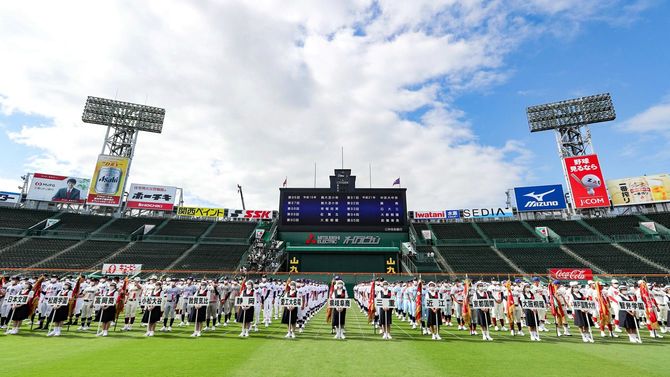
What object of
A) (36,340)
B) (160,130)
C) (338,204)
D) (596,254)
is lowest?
(36,340)

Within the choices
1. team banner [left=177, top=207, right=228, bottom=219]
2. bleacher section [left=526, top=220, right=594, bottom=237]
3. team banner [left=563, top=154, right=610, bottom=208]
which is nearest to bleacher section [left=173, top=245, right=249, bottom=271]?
team banner [left=177, top=207, right=228, bottom=219]

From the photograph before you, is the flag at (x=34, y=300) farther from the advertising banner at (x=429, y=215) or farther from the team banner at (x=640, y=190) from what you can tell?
the team banner at (x=640, y=190)

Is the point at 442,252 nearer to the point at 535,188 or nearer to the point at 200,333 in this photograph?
the point at 535,188

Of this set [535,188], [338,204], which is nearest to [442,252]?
[338,204]

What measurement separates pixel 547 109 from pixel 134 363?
191ft

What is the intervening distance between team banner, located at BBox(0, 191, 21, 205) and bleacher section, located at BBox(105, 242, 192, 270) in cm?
2142

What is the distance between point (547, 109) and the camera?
49.8m

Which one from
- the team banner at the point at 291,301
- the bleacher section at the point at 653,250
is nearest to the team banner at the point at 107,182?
the team banner at the point at 291,301

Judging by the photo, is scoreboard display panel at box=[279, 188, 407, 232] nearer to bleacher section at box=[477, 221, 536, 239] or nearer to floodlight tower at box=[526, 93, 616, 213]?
bleacher section at box=[477, 221, 536, 239]

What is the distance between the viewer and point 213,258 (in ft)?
128

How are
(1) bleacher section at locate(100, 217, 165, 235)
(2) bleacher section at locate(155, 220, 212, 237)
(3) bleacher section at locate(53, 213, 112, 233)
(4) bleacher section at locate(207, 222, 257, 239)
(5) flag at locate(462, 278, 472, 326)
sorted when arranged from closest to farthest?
(5) flag at locate(462, 278, 472, 326) < (3) bleacher section at locate(53, 213, 112, 233) < (1) bleacher section at locate(100, 217, 165, 235) < (2) bleacher section at locate(155, 220, 212, 237) < (4) bleacher section at locate(207, 222, 257, 239)

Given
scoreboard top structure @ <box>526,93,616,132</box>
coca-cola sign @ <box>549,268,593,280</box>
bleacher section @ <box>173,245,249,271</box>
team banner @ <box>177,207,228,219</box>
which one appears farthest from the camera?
team banner @ <box>177,207,228,219</box>

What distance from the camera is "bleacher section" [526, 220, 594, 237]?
42.6 metres

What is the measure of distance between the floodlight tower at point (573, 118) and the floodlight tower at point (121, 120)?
58932 mm
